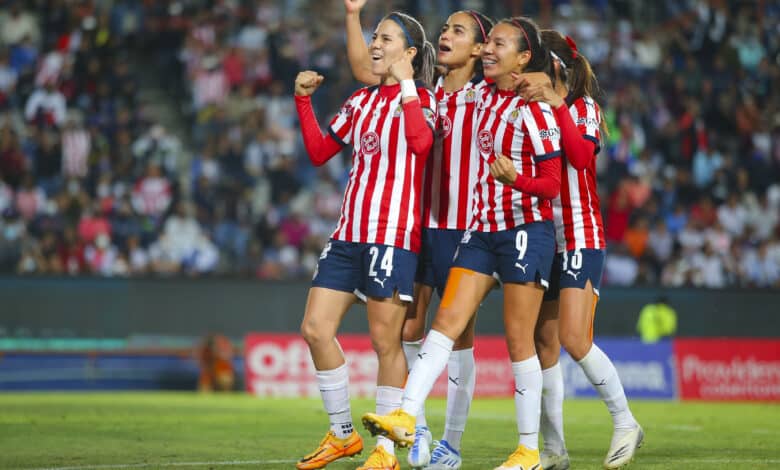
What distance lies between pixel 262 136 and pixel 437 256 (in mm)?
14318

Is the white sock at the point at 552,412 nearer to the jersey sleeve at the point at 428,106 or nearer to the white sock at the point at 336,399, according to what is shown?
the white sock at the point at 336,399

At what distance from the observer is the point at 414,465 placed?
7.10 meters

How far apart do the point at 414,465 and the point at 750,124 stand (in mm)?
17814

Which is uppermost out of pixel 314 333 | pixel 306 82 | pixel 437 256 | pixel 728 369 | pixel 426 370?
pixel 306 82

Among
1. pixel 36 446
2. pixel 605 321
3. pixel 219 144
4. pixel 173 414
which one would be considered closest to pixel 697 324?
pixel 605 321

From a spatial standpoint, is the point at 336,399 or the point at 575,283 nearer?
the point at 336,399

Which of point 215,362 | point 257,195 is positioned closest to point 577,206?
point 215,362

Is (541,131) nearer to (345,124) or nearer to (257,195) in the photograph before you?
(345,124)

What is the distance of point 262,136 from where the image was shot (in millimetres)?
21828

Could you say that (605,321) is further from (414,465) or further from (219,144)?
(414,465)

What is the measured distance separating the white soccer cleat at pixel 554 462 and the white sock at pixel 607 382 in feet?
1.64

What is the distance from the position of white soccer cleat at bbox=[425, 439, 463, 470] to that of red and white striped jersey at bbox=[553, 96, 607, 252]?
1413 millimetres

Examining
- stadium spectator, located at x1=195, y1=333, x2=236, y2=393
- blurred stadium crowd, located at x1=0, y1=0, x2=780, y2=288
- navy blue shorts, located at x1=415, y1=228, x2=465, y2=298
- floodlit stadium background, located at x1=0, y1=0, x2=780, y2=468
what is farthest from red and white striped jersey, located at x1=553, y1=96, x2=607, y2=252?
blurred stadium crowd, located at x1=0, y1=0, x2=780, y2=288

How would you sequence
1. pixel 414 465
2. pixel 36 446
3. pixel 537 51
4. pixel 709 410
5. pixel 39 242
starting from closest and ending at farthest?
pixel 414 465 < pixel 537 51 < pixel 36 446 < pixel 709 410 < pixel 39 242
